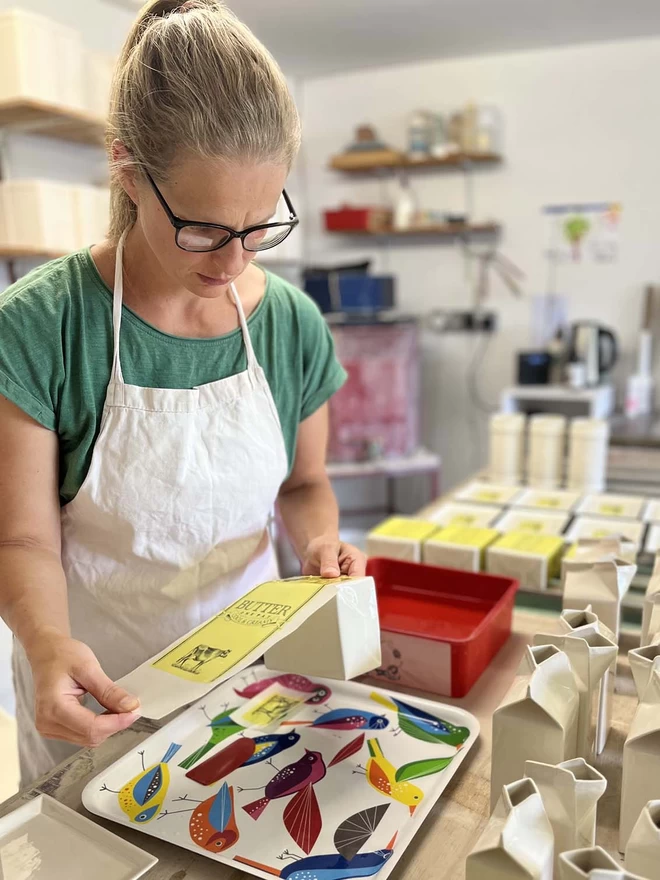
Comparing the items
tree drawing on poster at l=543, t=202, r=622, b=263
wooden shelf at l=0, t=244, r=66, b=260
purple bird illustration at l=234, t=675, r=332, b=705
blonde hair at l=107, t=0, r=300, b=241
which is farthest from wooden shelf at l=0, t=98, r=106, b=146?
tree drawing on poster at l=543, t=202, r=622, b=263

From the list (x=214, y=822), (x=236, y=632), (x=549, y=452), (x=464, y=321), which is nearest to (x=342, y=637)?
(x=236, y=632)

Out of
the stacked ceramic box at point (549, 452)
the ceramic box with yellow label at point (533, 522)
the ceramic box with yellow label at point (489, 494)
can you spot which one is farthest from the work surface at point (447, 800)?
the stacked ceramic box at point (549, 452)

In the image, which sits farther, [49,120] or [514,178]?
[514,178]

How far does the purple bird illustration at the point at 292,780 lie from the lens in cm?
83

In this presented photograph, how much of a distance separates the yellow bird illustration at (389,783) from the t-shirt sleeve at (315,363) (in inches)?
22.3

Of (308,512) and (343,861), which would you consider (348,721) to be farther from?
(308,512)

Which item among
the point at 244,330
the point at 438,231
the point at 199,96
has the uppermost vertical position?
the point at 438,231

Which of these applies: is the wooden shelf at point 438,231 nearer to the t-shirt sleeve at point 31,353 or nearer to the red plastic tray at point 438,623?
the red plastic tray at point 438,623

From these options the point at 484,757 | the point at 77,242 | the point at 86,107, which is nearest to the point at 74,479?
the point at 484,757

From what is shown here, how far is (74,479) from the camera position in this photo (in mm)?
1017

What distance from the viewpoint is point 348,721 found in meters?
1.00

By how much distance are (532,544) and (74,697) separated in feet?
3.28

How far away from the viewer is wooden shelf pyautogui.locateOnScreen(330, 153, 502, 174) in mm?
3756

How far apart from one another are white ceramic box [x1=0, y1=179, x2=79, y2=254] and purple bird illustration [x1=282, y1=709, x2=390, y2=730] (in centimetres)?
201
